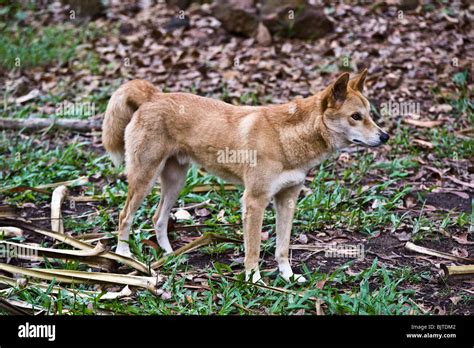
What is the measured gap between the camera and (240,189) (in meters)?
7.51

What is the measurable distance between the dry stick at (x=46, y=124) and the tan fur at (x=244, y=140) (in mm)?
3032

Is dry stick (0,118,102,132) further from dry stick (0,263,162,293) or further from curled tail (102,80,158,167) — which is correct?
dry stick (0,263,162,293)

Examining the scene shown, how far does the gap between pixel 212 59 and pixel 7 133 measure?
350cm

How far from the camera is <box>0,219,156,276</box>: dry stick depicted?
225 inches

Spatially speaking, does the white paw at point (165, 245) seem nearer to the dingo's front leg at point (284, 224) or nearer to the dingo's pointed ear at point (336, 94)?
the dingo's front leg at point (284, 224)

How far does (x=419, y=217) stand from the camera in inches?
266

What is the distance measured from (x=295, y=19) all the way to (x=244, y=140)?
6043 millimetres

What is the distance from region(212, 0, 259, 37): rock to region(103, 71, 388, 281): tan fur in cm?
551

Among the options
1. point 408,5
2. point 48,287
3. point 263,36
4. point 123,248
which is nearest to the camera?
point 48,287

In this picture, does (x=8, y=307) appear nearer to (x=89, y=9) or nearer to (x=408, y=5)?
(x=89, y=9)

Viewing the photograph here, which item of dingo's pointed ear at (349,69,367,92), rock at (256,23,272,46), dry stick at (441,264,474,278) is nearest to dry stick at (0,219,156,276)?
dingo's pointed ear at (349,69,367,92)

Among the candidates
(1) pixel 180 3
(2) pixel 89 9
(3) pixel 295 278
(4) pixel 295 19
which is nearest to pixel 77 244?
(3) pixel 295 278

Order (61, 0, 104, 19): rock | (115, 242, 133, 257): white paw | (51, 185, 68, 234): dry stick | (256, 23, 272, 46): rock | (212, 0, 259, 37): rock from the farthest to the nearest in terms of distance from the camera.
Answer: (61, 0, 104, 19): rock → (212, 0, 259, 37): rock → (256, 23, 272, 46): rock → (51, 185, 68, 234): dry stick → (115, 242, 133, 257): white paw

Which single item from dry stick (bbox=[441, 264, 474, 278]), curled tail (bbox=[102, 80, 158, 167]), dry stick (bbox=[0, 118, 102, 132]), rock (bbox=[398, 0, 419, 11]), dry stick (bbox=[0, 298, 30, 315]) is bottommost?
dry stick (bbox=[0, 118, 102, 132])
